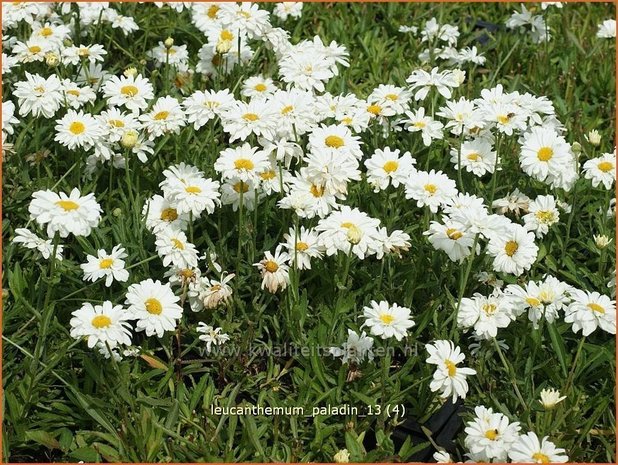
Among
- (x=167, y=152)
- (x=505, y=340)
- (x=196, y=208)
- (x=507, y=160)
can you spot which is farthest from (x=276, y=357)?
(x=507, y=160)

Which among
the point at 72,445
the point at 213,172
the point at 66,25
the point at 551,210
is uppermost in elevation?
the point at 66,25

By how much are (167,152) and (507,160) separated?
120 centimetres

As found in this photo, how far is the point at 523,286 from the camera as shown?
273cm

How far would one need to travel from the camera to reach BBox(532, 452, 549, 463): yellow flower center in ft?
6.97

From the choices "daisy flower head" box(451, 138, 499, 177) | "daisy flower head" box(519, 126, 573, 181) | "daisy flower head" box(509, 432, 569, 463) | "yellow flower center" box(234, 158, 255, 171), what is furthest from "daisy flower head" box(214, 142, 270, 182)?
"daisy flower head" box(509, 432, 569, 463)

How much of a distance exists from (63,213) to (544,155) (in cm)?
145

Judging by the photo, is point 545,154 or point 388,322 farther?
point 545,154

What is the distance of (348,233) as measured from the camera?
244 centimetres

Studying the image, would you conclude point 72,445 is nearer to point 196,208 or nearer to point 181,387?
point 181,387

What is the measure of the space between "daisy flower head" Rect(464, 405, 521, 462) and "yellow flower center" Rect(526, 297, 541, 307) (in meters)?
0.38

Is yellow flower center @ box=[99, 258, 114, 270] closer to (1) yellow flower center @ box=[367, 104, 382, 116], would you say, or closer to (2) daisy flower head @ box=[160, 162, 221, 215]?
(2) daisy flower head @ box=[160, 162, 221, 215]

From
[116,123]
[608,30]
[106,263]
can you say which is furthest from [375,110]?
[608,30]

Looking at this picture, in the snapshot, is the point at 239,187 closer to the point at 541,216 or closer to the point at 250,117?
the point at 250,117

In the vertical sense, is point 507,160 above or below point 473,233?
above
